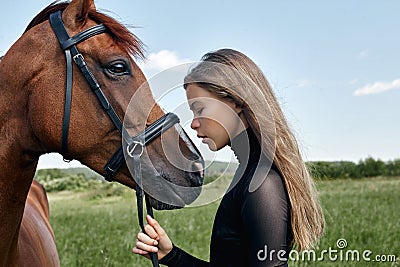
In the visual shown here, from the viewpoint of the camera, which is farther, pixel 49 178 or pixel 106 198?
pixel 49 178

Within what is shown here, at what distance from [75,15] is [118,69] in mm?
369

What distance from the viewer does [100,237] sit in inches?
328

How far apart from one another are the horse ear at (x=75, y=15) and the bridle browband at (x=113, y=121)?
5 centimetres

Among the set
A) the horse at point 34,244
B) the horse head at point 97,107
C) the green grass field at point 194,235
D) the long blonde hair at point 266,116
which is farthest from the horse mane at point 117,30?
A: the green grass field at point 194,235

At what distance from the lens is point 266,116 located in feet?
8.33

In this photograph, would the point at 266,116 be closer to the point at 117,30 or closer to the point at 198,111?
the point at 198,111

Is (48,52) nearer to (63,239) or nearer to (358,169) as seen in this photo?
(63,239)

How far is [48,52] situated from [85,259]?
4301 mm

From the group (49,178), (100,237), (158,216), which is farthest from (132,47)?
(49,178)

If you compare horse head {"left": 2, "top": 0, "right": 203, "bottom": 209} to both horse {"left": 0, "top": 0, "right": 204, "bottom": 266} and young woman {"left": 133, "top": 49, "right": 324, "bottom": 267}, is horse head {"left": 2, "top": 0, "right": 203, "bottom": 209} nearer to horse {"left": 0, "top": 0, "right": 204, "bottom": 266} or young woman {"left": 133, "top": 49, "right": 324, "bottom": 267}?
horse {"left": 0, "top": 0, "right": 204, "bottom": 266}

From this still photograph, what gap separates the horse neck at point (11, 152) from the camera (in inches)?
105

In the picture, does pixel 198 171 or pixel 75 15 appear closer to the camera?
pixel 198 171

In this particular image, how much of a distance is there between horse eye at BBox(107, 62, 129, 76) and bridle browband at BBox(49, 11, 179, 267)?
9cm
